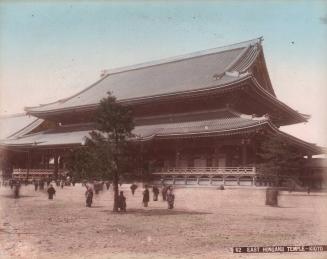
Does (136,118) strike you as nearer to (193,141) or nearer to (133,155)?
(193,141)

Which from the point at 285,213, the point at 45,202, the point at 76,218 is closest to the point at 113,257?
the point at 76,218

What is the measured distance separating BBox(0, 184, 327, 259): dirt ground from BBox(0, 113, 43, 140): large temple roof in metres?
21.2

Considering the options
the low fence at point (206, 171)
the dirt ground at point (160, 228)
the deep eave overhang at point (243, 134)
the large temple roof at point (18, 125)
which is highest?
the large temple roof at point (18, 125)

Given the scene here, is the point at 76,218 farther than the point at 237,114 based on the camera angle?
No

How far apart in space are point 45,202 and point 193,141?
9.86m

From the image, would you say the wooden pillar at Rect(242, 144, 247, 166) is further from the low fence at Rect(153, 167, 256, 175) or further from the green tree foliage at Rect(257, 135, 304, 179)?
the green tree foliage at Rect(257, 135, 304, 179)

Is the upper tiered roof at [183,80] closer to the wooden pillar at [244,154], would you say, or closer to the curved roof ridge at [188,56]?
the curved roof ridge at [188,56]

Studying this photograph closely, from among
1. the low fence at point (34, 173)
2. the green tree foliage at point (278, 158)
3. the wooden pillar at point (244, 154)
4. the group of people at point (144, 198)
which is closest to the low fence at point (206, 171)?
the wooden pillar at point (244, 154)

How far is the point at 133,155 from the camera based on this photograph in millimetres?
16125

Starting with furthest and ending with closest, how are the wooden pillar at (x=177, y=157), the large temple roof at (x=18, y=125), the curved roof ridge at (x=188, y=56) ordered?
the large temple roof at (x=18, y=125)
the curved roof ridge at (x=188, y=56)
the wooden pillar at (x=177, y=157)

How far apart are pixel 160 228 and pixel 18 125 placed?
3454 cm

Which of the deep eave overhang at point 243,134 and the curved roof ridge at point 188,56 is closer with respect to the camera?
the deep eave overhang at point 243,134

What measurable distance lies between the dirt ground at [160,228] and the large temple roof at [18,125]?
2116 cm

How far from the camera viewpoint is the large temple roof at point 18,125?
39.0 metres
